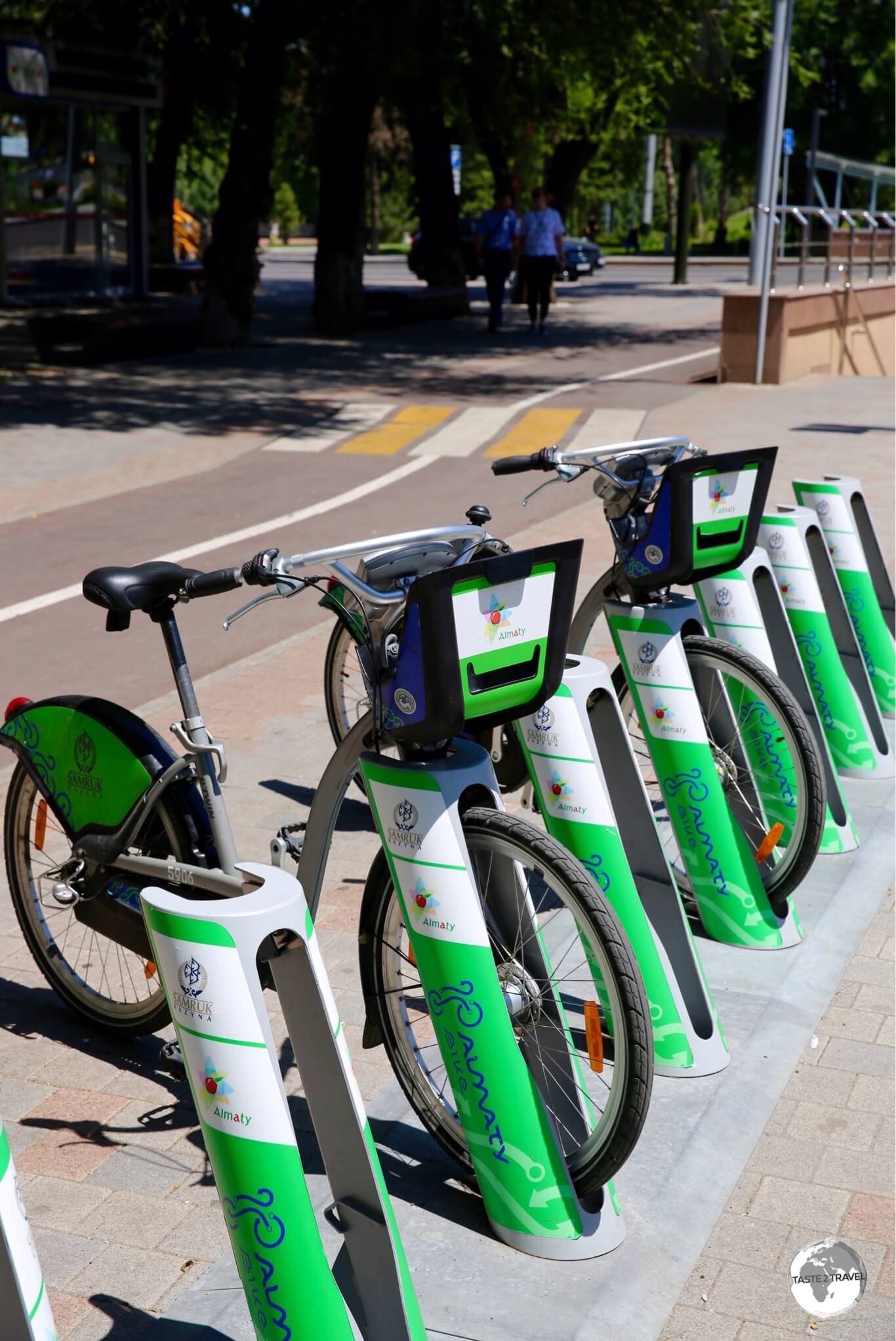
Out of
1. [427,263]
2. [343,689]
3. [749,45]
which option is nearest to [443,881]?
[343,689]

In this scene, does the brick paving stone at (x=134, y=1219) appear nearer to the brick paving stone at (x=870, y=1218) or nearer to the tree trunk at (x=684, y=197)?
the brick paving stone at (x=870, y=1218)

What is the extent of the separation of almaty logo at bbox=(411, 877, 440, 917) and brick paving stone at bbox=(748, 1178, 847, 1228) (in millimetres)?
930

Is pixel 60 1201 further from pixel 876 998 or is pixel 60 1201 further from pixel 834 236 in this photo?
pixel 834 236

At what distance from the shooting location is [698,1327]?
110 inches

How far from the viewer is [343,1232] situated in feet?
8.66

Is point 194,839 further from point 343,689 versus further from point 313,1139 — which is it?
point 343,689

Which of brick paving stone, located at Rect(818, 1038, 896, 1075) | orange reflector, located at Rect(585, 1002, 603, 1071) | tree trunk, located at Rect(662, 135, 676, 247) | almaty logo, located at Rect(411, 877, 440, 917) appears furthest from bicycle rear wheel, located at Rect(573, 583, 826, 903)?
tree trunk, located at Rect(662, 135, 676, 247)

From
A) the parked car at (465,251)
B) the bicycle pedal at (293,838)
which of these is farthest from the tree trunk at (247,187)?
the bicycle pedal at (293,838)

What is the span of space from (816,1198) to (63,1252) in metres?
1.52

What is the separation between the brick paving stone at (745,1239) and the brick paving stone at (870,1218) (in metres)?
0.14

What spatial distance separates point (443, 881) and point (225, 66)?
90.9 ft

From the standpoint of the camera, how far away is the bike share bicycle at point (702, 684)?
161 inches

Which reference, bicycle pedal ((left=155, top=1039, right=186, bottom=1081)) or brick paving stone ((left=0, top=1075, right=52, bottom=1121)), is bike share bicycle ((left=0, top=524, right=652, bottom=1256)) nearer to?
bicycle pedal ((left=155, top=1039, right=186, bottom=1081))

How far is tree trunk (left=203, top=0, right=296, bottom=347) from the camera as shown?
1909cm
